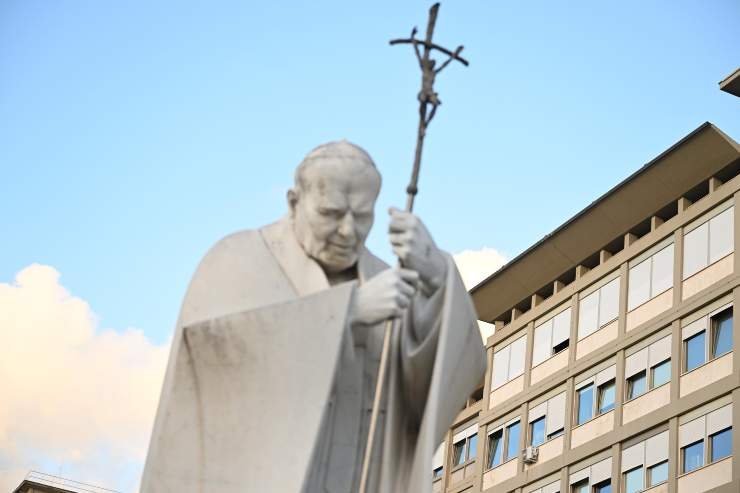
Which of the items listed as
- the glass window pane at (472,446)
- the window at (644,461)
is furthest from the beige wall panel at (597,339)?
the glass window pane at (472,446)

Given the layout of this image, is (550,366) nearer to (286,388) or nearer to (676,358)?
(676,358)

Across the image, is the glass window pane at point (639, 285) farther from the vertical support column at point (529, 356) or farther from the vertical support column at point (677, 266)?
the vertical support column at point (529, 356)

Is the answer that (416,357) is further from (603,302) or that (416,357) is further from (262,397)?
(603,302)

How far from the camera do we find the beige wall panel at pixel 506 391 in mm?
62031

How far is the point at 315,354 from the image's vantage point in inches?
344

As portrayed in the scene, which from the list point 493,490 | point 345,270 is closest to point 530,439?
point 493,490

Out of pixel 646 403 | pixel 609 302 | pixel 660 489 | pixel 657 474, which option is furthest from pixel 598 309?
pixel 660 489

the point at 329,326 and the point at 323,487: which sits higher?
the point at 329,326

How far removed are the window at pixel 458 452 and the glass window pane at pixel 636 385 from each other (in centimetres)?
1254

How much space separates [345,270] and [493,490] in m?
52.8

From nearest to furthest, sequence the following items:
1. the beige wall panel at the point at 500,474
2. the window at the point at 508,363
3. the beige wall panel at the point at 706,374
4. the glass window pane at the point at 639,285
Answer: the beige wall panel at the point at 706,374 < the glass window pane at the point at 639,285 < the beige wall panel at the point at 500,474 < the window at the point at 508,363

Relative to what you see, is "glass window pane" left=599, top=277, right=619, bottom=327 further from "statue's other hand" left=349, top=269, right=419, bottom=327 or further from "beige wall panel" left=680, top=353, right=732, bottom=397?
"statue's other hand" left=349, top=269, right=419, bottom=327

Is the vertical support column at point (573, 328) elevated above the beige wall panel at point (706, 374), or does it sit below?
above

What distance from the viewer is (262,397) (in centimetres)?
875
